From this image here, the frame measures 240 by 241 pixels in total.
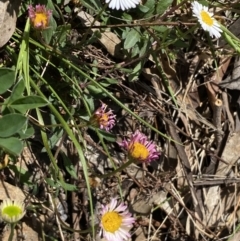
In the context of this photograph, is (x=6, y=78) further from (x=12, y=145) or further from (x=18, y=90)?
(x=12, y=145)

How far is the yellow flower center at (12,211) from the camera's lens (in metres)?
1.30

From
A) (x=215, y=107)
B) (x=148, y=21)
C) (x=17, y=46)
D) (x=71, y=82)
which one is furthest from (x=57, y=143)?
(x=215, y=107)

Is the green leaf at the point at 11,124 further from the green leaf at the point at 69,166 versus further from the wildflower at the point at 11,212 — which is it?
the green leaf at the point at 69,166

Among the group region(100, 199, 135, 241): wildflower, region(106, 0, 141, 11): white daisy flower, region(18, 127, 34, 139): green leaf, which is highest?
region(106, 0, 141, 11): white daisy flower

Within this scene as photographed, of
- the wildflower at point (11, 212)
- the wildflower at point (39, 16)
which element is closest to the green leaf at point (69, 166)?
the wildflower at point (11, 212)

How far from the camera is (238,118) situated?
6.75 ft

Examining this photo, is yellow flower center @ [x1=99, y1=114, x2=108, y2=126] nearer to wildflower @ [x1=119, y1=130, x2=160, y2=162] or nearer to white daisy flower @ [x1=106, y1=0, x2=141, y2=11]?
wildflower @ [x1=119, y1=130, x2=160, y2=162]

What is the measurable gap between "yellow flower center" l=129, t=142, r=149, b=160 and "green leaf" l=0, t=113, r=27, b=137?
0.31m

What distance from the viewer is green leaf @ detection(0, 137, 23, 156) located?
123 centimetres

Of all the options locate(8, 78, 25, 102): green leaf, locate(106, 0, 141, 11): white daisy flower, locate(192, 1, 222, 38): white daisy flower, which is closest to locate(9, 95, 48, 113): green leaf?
locate(8, 78, 25, 102): green leaf

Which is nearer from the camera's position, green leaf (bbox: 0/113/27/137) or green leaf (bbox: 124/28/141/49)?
green leaf (bbox: 0/113/27/137)

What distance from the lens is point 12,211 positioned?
4.30 feet

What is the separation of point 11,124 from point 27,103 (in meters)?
0.08

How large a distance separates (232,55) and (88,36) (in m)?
0.51
